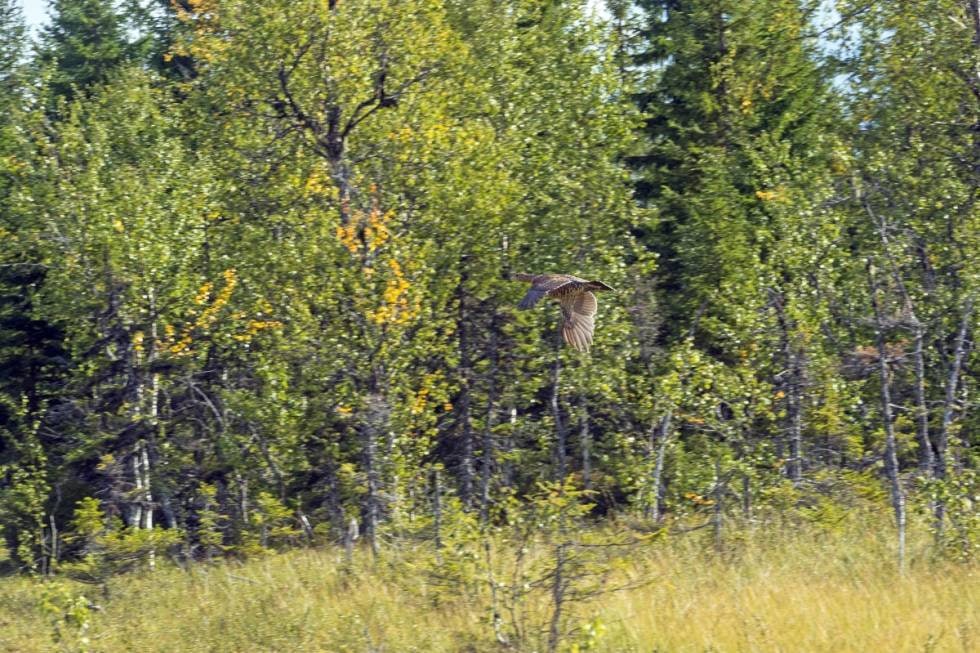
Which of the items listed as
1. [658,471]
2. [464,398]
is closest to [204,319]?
[464,398]

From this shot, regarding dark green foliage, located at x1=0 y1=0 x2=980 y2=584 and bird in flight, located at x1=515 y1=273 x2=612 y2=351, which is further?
dark green foliage, located at x1=0 y1=0 x2=980 y2=584

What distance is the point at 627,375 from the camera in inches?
602

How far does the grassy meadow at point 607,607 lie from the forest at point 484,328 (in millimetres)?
54

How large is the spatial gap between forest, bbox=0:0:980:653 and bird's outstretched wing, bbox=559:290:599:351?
1617 millimetres

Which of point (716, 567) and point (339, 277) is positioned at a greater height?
point (339, 277)

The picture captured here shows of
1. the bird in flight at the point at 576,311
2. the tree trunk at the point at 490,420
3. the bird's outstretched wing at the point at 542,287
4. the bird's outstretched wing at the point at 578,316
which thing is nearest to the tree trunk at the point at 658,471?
the tree trunk at the point at 490,420

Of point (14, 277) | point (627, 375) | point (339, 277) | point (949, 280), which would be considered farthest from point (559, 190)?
point (14, 277)

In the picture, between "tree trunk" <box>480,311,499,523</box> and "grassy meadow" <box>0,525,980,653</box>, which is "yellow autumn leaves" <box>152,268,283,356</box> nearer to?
"tree trunk" <box>480,311,499,523</box>

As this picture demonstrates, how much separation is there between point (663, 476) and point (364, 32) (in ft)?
21.0

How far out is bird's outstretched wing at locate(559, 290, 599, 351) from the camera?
11336mm

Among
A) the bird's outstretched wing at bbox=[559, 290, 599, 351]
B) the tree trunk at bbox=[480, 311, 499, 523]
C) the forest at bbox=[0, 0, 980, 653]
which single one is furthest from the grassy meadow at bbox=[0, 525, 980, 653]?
the tree trunk at bbox=[480, 311, 499, 523]

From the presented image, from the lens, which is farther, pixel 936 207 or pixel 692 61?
pixel 692 61

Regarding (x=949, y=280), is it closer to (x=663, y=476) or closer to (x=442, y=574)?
(x=663, y=476)

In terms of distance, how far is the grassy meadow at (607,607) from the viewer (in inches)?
316
